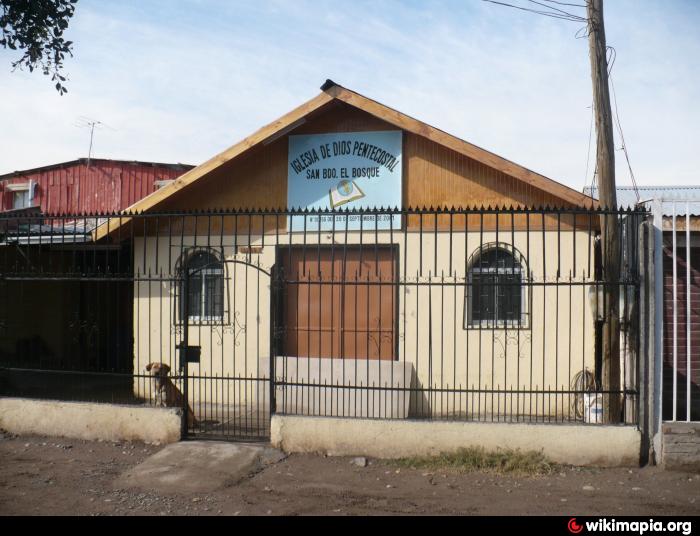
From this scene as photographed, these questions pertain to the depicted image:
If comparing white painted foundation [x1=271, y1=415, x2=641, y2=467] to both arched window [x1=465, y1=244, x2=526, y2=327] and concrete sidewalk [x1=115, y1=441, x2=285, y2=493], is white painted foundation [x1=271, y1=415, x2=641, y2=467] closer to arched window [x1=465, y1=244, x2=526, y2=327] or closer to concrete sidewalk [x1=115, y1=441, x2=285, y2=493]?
concrete sidewalk [x1=115, y1=441, x2=285, y2=493]

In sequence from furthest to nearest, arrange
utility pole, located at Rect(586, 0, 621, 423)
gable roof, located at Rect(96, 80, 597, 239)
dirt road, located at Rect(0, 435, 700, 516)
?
gable roof, located at Rect(96, 80, 597, 239) < utility pole, located at Rect(586, 0, 621, 423) < dirt road, located at Rect(0, 435, 700, 516)

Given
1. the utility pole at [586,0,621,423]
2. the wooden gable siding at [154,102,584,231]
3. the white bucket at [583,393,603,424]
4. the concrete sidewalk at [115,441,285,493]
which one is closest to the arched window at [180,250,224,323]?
the wooden gable siding at [154,102,584,231]

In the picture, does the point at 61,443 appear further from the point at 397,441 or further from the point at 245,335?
the point at 397,441

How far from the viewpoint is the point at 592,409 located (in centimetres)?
741

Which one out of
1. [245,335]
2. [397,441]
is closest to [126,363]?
[245,335]

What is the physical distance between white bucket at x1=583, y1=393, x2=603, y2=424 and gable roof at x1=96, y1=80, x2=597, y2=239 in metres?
2.56

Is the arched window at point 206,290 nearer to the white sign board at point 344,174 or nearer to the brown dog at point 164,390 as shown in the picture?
the white sign board at point 344,174

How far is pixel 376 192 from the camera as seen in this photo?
9.88 m

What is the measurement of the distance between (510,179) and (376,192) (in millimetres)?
1885

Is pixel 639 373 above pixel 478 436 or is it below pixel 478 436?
above

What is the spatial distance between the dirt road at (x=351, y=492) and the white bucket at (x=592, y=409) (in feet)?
2.80

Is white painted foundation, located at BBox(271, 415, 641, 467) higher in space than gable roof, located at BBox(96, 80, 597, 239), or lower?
lower

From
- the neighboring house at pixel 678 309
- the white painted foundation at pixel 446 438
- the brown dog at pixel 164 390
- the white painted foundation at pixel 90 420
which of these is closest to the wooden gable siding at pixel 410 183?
the neighboring house at pixel 678 309
